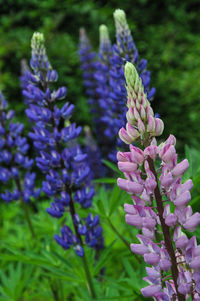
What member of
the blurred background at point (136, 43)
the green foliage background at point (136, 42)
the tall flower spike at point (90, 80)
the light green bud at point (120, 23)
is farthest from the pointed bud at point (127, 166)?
the blurred background at point (136, 43)

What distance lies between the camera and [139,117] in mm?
1155

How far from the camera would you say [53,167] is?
214 cm

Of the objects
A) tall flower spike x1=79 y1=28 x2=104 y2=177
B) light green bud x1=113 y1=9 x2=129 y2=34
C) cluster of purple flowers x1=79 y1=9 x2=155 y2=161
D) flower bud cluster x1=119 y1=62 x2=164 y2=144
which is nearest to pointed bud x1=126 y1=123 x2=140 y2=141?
flower bud cluster x1=119 y1=62 x2=164 y2=144

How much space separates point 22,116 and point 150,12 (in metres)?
2.67

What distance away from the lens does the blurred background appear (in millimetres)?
5449

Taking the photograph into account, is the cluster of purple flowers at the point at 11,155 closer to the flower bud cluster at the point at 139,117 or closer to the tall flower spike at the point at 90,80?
the tall flower spike at the point at 90,80

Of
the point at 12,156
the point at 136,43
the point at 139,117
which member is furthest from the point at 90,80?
the point at 139,117

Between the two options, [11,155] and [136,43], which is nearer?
→ [11,155]

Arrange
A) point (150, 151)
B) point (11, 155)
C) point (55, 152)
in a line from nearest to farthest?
point (150, 151)
point (55, 152)
point (11, 155)

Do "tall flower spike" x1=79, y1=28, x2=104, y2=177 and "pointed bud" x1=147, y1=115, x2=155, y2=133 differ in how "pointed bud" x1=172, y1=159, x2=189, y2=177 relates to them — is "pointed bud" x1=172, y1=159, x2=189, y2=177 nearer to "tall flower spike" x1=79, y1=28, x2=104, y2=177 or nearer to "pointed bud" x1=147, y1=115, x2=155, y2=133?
"pointed bud" x1=147, y1=115, x2=155, y2=133

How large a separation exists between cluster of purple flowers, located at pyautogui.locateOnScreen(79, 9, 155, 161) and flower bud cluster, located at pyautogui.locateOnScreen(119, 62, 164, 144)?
88cm

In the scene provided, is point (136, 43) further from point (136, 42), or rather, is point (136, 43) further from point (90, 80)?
point (90, 80)

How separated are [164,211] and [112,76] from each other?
143cm

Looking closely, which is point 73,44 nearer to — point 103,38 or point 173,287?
point 103,38
